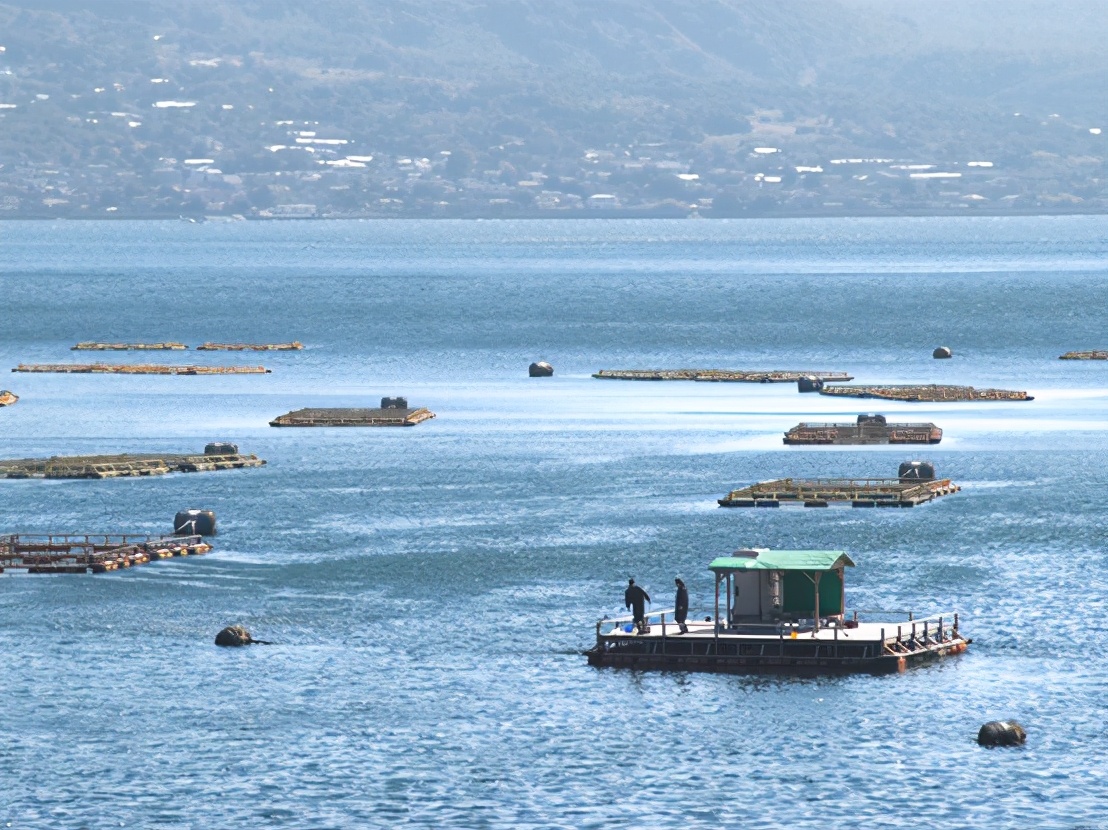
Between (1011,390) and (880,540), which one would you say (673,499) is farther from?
(1011,390)

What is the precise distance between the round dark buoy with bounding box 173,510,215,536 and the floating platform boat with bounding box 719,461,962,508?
24.9 m

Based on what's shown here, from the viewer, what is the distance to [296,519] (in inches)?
4031

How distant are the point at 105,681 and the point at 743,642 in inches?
809

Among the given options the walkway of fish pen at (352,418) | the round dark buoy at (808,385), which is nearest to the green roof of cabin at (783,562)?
the walkway of fish pen at (352,418)

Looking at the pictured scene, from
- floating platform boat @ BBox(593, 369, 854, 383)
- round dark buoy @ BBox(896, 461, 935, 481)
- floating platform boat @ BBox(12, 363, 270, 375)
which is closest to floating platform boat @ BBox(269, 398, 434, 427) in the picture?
floating platform boat @ BBox(593, 369, 854, 383)

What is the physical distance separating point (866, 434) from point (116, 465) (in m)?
44.4

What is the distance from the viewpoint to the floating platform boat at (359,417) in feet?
472

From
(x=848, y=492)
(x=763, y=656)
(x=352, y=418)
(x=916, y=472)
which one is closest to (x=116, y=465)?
(x=352, y=418)

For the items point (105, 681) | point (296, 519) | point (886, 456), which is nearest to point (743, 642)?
point (105, 681)

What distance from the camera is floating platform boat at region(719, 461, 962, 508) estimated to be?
348 ft

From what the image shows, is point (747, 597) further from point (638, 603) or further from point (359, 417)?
point (359, 417)

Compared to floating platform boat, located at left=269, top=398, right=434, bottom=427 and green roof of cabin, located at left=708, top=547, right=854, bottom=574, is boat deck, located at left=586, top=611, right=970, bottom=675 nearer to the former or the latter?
green roof of cabin, located at left=708, top=547, right=854, bottom=574

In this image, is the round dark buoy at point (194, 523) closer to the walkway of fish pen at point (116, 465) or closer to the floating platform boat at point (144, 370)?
the walkway of fish pen at point (116, 465)

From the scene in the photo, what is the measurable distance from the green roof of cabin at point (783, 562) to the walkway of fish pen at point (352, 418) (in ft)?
234
